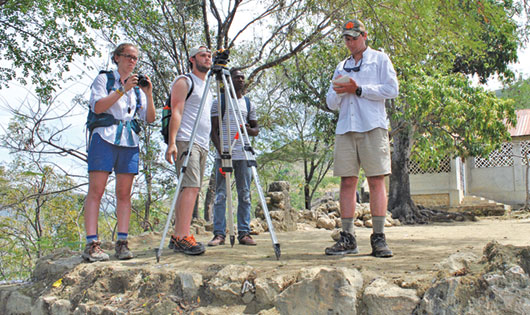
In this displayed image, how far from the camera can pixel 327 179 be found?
22812 mm

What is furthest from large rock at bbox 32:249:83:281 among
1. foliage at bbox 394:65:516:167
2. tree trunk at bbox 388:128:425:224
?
tree trunk at bbox 388:128:425:224

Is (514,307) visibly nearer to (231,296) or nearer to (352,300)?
(352,300)

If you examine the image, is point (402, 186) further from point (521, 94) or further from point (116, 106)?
point (521, 94)

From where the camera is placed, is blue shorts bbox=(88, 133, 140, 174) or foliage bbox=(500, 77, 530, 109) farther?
foliage bbox=(500, 77, 530, 109)

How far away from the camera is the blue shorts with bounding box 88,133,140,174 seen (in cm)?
340

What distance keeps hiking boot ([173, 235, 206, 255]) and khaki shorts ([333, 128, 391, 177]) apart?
1.29m

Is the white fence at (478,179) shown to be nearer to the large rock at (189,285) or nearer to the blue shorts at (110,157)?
the blue shorts at (110,157)

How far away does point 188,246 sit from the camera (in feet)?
11.4

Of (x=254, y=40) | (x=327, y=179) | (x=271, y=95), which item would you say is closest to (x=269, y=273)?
(x=254, y=40)

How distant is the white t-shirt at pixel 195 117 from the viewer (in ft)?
11.9

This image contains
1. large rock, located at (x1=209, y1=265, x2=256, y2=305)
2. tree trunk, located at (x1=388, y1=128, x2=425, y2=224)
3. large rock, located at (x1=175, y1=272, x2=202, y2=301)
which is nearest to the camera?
large rock, located at (x1=209, y1=265, x2=256, y2=305)

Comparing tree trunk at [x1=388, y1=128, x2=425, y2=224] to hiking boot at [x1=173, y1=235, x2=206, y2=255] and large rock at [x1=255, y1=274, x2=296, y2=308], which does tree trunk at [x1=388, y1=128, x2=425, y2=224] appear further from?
large rock at [x1=255, y1=274, x2=296, y2=308]

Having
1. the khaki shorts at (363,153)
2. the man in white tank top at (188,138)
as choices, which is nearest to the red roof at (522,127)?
the khaki shorts at (363,153)

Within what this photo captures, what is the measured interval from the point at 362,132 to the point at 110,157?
208 centimetres
